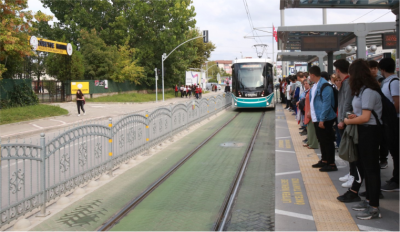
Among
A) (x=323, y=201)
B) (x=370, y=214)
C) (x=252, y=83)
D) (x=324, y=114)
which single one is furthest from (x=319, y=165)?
(x=252, y=83)

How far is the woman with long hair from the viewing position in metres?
4.85

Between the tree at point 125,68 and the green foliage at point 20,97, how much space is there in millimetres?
16601

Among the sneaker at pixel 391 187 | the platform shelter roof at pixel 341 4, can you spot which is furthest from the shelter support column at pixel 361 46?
the sneaker at pixel 391 187

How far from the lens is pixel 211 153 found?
33.9ft

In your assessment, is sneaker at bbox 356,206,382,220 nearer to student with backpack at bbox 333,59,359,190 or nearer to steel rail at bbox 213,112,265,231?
student with backpack at bbox 333,59,359,190

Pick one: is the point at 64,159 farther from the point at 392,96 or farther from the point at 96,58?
the point at 96,58

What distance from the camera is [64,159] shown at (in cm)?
619

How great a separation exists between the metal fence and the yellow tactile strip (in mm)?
3807

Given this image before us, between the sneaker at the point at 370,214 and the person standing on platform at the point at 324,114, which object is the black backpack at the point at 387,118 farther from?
the person standing on platform at the point at 324,114

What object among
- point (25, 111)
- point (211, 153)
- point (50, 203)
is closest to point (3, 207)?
point (50, 203)

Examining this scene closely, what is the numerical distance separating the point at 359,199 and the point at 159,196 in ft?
10.0

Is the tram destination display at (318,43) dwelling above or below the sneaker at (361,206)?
above

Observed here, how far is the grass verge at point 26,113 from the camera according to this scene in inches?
759

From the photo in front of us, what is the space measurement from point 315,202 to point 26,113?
744 inches
